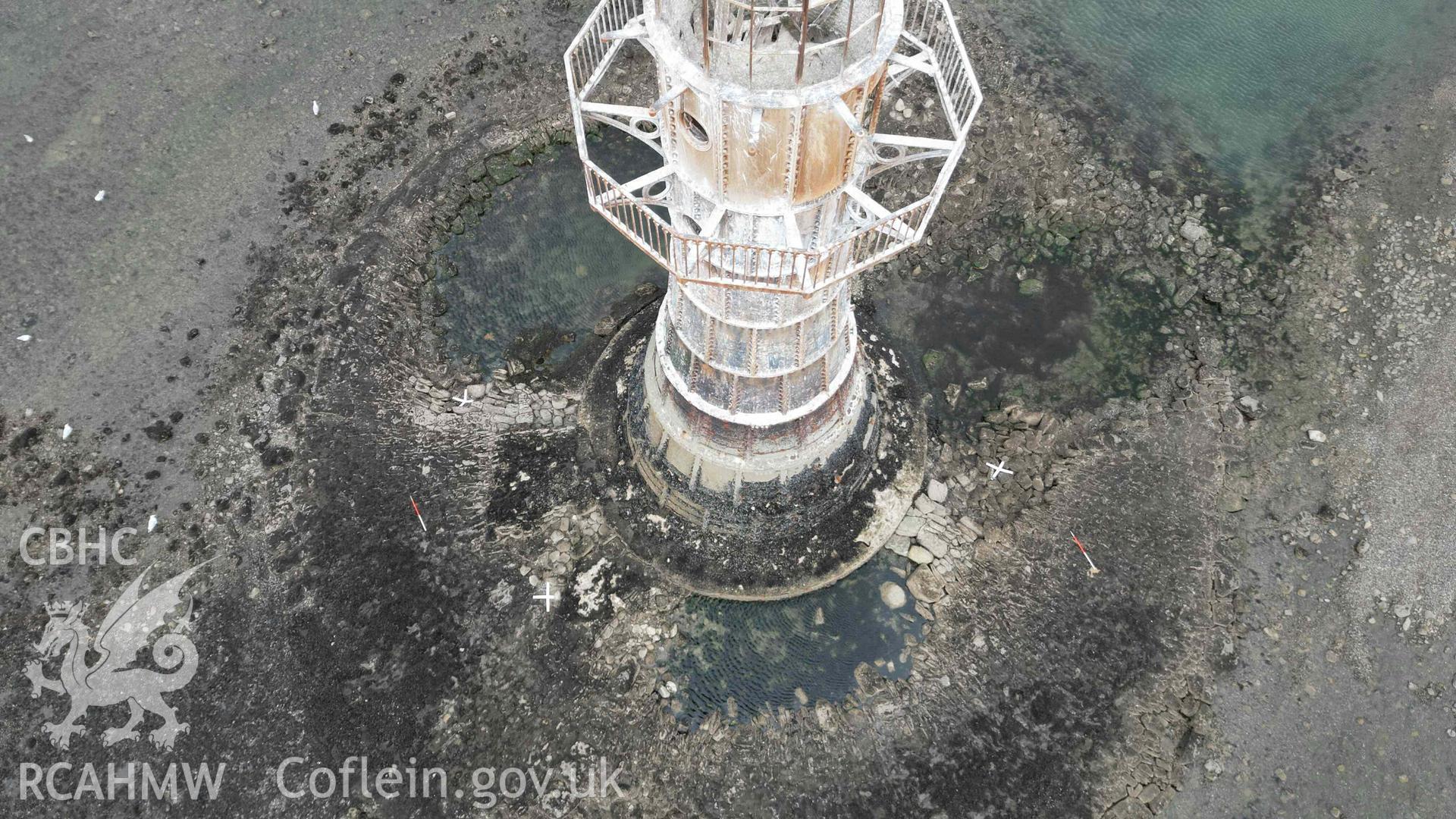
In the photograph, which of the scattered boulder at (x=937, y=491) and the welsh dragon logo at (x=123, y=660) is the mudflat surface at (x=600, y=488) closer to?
the scattered boulder at (x=937, y=491)

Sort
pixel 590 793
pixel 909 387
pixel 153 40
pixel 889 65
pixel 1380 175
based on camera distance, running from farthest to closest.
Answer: pixel 153 40
pixel 1380 175
pixel 909 387
pixel 590 793
pixel 889 65

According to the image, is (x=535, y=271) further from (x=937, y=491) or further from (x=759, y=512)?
(x=937, y=491)

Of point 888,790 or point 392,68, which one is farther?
point 392,68

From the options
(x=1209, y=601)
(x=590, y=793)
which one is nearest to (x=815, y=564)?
(x=590, y=793)

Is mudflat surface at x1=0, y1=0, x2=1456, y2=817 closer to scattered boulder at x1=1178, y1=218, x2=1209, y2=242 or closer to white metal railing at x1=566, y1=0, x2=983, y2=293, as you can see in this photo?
scattered boulder at x1=1178, y1=218, x2=1209, y2=242

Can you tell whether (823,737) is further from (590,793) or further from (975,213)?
(975,213)
